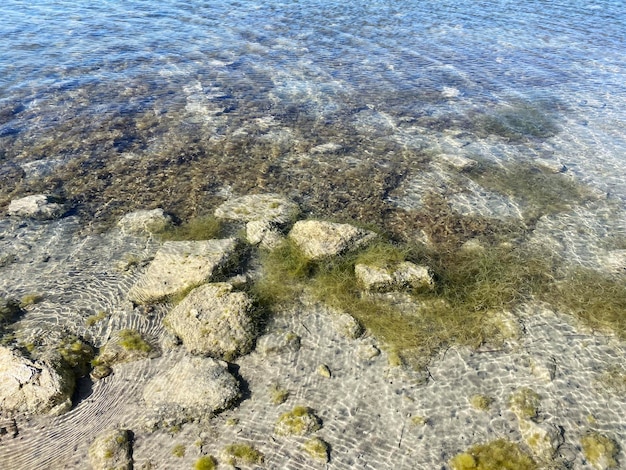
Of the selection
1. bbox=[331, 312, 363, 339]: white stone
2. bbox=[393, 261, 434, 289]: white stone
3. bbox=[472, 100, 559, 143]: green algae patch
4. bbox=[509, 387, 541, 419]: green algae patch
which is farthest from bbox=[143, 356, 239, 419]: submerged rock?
bbox=[472, 100, 559, 143]: green algae patch

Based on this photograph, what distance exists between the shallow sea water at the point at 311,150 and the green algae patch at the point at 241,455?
0.16 metres

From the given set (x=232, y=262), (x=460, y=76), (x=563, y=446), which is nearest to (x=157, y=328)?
(x=232, y=262)

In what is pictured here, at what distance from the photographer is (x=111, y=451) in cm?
618

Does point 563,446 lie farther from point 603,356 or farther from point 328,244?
point 328,244

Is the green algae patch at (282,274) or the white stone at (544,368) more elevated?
the green algae patch at (282,274)

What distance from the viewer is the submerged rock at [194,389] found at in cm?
673

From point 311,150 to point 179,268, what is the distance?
242 inches

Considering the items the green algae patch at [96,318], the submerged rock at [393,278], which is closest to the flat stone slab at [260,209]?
the submerged rock at [393,278]

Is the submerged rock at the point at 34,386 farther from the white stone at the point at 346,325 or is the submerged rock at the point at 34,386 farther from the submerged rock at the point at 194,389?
the white stone at the point at 346,325

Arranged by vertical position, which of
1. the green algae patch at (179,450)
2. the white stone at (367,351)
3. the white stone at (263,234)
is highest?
the white stone at (263,234)

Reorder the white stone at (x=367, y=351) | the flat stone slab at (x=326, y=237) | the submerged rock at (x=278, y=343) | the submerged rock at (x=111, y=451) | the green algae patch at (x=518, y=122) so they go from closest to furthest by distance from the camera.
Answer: the submerged rock at (x=111, y=451) → the white stone at (x=367, y=351) → the submerged rock at (x=278, y=343) → the flat stone slab at (x=326, y=237) → the green algae patch at (x=518, y=122)

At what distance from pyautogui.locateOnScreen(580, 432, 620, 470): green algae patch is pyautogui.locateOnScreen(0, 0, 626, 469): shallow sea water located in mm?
208

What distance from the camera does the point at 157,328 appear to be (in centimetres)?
808

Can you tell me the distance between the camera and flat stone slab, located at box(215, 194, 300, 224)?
1055 cm
